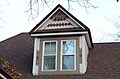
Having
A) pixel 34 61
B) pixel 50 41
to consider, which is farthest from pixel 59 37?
pixel 34 61

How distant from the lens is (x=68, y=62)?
13484mm

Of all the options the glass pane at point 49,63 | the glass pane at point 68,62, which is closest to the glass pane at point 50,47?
the glass pane at point 49,63

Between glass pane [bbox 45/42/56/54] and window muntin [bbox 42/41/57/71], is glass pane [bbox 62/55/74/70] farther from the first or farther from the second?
glass pane [bbox 45/42/56/54]

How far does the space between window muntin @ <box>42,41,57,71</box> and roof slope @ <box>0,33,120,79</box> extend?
1.89ft

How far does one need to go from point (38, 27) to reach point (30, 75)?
2180 millimetres

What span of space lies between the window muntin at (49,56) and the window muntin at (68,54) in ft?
1.11

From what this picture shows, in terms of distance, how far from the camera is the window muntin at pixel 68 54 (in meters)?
13.4

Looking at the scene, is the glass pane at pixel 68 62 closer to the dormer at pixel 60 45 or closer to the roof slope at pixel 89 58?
the dormer at pixel 60 45

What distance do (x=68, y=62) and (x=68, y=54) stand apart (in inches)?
14.4

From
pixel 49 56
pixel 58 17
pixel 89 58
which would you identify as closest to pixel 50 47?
pixel 49 56

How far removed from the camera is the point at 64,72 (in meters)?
13.3

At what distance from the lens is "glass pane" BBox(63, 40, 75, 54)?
1371cm

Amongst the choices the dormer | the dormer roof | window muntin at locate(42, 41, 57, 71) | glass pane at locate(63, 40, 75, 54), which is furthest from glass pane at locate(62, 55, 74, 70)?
the dormer roof

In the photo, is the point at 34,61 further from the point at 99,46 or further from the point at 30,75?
the point at 99,46
